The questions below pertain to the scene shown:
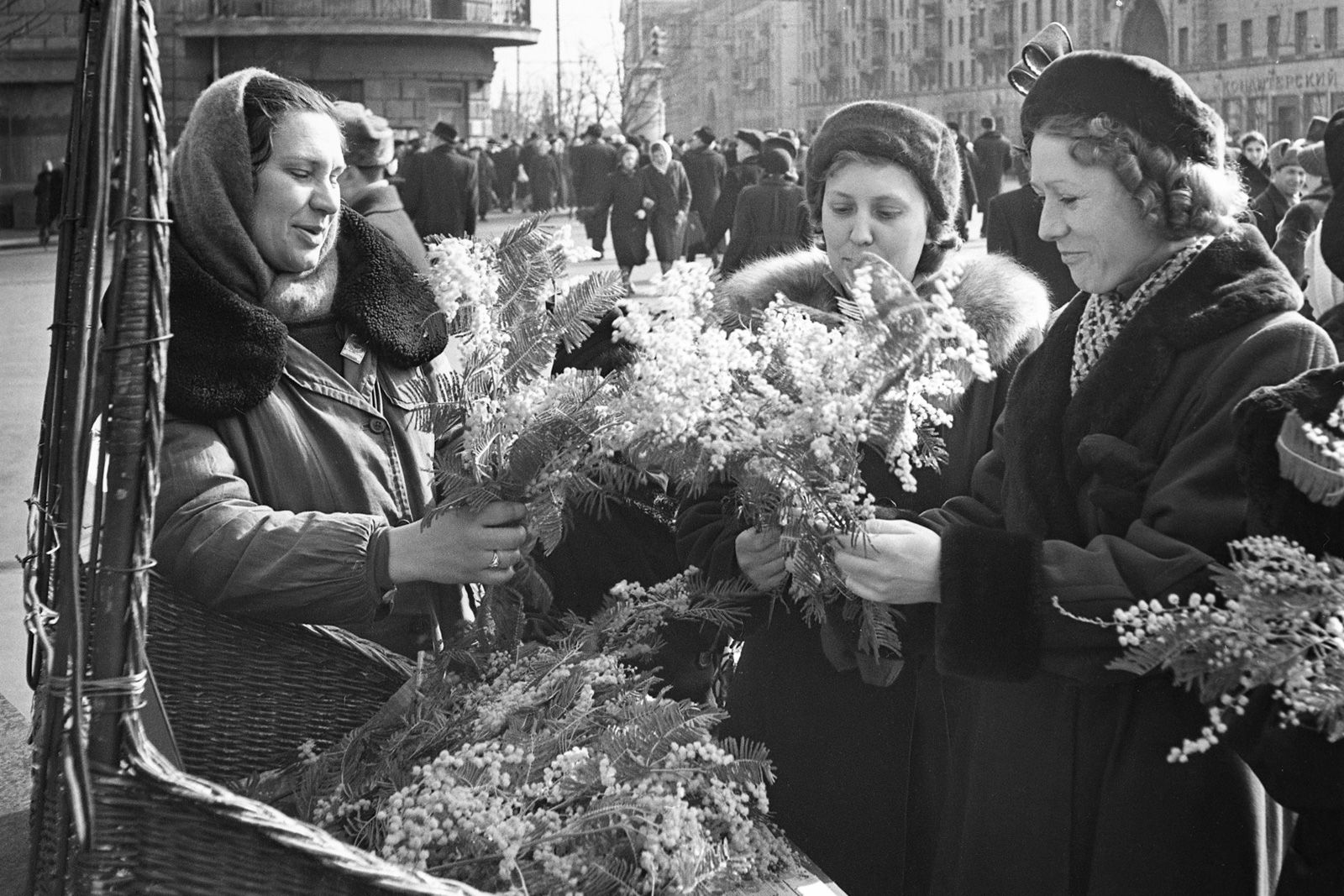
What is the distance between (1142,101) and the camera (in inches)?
77.7

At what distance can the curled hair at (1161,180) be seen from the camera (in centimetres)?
197

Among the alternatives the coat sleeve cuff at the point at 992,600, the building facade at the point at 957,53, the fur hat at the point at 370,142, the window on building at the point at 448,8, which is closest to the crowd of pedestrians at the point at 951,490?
the coat sleeve cuff at the point at 992,600

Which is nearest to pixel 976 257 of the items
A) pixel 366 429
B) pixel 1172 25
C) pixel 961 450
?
pixel 961 450

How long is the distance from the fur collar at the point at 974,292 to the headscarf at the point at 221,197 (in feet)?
2.33

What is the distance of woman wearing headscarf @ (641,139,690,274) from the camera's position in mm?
17750

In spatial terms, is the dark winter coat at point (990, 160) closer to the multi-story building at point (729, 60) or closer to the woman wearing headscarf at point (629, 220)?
the woman wearing headscarf at point (629, 220)

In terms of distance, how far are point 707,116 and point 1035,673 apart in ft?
315

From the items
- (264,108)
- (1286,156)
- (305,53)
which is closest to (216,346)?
(264,108)

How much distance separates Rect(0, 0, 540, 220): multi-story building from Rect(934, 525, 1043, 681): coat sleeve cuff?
86.7ft

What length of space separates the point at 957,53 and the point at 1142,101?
2663 inches

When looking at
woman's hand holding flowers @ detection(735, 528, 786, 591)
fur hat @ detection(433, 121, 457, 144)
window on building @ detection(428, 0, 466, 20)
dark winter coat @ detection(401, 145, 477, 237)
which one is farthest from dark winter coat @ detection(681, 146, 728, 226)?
woman's hand holding flowers @ detection(735, 528, 786, 591)

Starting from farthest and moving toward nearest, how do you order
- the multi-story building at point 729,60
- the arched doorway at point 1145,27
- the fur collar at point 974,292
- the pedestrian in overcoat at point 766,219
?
the multi-story building at point 729,60
the arched doorway at point 1145,27
the pedestrian in overcoat at point 766,219
the fur collar at point 974,292

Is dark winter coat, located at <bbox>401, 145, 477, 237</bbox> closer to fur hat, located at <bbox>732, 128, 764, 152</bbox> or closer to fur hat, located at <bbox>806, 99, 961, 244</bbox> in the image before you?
fur hat, located at <bbox>732, 128, 764, 152</bbox>

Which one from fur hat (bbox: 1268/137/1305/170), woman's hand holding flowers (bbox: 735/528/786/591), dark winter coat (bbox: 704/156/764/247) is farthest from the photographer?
dark winter coat (bbox: 704/156/764/247)
